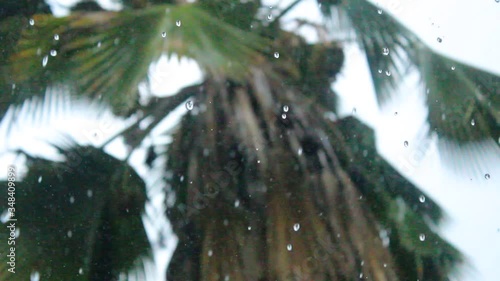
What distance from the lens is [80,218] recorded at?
1.68m

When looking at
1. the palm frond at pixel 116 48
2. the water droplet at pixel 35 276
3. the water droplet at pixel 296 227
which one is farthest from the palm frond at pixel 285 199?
the water droplet at pixel 35 276

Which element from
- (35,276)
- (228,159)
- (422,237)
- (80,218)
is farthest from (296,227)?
(35,276)

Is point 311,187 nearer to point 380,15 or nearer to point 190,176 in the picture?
point 190,176

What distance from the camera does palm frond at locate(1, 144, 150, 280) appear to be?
5.24ft

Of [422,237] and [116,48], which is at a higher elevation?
[116,48]

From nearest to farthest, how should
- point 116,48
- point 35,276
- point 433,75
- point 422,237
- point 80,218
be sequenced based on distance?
point 35,276 < point 80,218 < point 116,48 < point 422,237 < point 433,75

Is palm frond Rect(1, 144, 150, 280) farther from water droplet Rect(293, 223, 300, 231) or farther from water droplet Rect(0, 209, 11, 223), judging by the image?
water droplet Rect(293, 223, 300, 231)

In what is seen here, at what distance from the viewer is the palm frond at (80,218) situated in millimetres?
1596

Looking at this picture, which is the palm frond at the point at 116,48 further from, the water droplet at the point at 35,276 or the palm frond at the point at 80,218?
the water droplet at the point at 35,276

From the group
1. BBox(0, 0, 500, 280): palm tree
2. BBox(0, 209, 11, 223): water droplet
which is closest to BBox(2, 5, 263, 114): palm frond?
BBox(0, 0, 500, 280): palm tree

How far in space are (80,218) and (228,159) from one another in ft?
1.32

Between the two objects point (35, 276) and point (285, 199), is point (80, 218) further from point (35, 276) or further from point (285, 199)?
point (285, 199)

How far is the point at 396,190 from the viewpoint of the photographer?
1945mm

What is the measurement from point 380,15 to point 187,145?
2.21 feet
